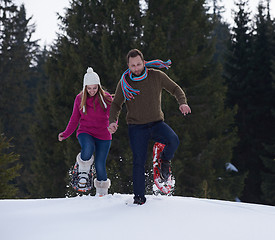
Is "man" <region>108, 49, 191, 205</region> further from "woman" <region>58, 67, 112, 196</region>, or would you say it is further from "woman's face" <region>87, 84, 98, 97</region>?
"woman's face" <region>87, 84, 98, 97</region>

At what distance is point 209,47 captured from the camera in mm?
A: 14430

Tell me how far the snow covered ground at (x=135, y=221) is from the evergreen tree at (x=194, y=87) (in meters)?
8.29

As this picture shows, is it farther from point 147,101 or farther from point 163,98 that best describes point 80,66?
point 147,101

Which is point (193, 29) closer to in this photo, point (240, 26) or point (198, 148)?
point (198, 148)

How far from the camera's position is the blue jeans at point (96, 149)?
4652mm

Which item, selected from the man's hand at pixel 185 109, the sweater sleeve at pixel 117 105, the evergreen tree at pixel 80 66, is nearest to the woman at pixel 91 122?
the sweater sleeve at pixel 117 105

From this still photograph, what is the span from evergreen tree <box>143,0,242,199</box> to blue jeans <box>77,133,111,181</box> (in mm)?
7334

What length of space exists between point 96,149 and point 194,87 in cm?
923

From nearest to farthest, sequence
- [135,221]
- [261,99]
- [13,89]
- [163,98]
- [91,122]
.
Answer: [135,221] → [91,122] → [163,98] → [261,99] → [13,89]

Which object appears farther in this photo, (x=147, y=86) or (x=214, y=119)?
(x=214, y=119)

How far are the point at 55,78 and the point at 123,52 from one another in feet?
14.2

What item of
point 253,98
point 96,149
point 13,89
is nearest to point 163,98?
point 96,149

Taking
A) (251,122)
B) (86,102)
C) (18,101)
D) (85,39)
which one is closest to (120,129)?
(85,39)

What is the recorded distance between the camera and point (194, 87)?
1354cm
